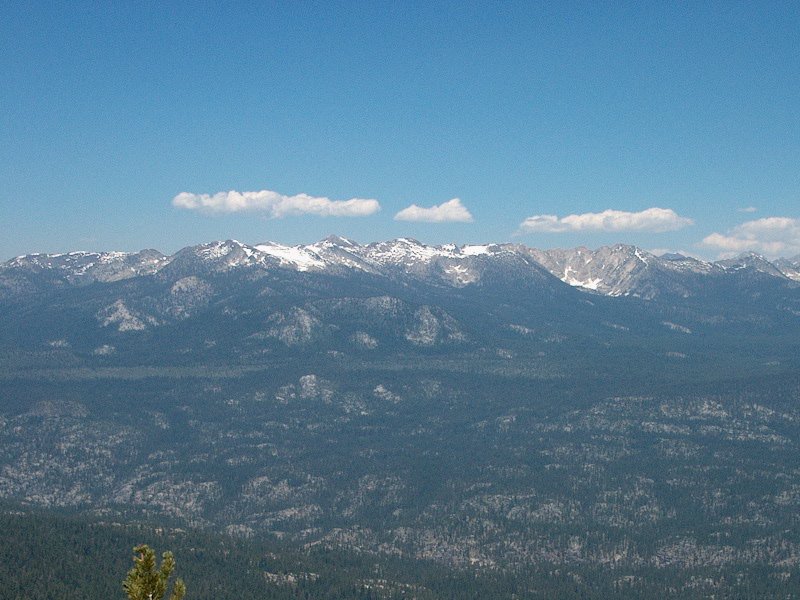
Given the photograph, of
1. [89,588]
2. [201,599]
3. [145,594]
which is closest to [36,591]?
[89,588]

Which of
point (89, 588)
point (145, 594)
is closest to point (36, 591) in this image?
point (89, 588)

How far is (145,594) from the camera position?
218 ft

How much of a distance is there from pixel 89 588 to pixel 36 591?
480 inches

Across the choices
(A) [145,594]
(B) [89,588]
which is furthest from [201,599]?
(A) [145,594]

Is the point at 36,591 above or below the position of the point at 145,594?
below

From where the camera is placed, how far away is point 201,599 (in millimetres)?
197250

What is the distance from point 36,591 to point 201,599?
3567 centimetres

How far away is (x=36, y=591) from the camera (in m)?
188

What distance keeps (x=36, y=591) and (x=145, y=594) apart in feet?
465

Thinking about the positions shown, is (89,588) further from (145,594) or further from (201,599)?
(145,594)

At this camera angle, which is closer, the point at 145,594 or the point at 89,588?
the point at 145,594

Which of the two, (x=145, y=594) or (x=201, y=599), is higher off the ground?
(x=145, y=594)

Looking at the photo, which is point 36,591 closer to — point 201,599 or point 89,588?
point 89,588

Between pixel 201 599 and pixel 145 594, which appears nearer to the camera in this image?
pixel 145 594
